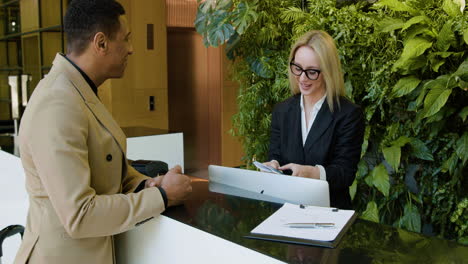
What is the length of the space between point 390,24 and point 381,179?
1240 millimetres

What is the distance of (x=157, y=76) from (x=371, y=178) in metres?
3.94

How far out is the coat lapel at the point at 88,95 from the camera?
1.47 metres

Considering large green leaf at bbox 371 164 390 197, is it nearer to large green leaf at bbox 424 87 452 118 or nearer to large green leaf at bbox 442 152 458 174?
large green leaf at bbox 442 152 458 174

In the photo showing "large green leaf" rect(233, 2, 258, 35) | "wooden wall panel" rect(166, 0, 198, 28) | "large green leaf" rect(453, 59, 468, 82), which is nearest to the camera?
"large green leaf" rect(453, 59, 468, 82)

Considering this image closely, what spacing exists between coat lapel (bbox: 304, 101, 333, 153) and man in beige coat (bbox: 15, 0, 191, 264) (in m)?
1.03

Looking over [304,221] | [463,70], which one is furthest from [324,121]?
[463,70]

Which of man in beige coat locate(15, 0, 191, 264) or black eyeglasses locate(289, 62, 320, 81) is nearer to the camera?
man in beige coat locate(15, 0, 191, 264)

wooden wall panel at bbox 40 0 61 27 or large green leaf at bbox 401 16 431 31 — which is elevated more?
wooden wall panel at bbox 40 0 61 27

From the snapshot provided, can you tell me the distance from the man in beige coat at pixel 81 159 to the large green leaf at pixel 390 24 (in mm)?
2478

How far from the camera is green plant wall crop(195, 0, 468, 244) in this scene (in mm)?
3434

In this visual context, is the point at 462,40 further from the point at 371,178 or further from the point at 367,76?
the point at 371,178

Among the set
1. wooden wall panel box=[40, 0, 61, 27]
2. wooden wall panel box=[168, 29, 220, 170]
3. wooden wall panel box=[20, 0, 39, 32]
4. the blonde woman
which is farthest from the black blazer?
wooden wall panel box=[20, 0, 39, 32]

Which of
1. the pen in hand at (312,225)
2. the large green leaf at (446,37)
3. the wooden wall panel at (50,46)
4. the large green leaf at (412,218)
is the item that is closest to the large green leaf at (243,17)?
the large green leaf at (446,37)

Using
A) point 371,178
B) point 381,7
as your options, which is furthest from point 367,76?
point 371,178
